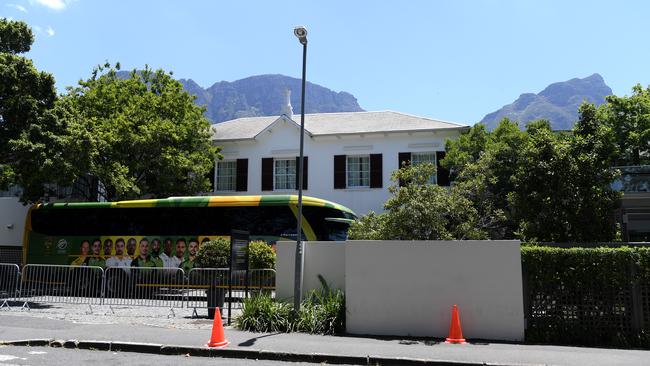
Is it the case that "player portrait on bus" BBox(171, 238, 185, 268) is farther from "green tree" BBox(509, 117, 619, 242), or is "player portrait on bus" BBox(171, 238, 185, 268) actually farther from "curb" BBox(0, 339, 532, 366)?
"green tree" BBox(509, 117, 619, 242)

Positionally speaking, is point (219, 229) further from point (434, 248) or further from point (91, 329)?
point (434, 248)

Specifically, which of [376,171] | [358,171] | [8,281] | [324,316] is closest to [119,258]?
[8,281]

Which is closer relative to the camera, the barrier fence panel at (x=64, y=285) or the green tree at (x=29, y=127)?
the barrier fence panel at (x=64, y=285)

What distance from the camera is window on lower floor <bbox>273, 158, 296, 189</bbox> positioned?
97.0ft

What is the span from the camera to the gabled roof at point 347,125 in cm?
2825

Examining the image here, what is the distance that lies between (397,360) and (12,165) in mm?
15310

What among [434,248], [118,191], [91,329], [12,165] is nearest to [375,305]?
[434,248]

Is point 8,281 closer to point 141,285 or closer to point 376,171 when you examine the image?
point 141,285

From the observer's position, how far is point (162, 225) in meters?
19.2

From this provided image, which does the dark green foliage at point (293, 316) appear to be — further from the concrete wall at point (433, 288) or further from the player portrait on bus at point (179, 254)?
the player portrait on bus at point (179, 254)

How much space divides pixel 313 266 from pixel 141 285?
674 cm

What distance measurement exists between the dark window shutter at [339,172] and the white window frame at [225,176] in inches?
238

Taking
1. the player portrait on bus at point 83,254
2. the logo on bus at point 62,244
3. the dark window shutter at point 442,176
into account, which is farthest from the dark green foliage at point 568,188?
the logo on bus at point 62,244

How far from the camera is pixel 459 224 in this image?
51.8 feet
